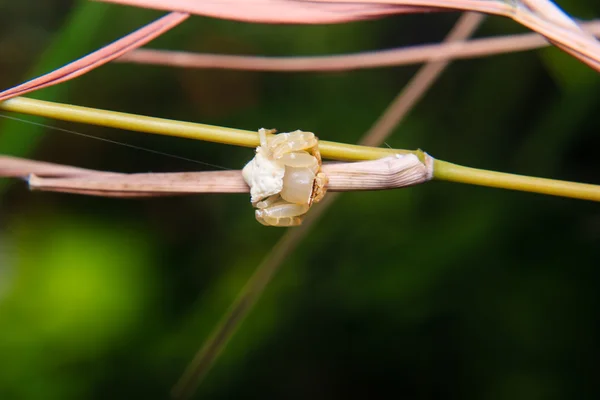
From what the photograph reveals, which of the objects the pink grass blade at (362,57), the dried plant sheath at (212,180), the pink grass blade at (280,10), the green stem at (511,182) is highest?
the pink grass blade at (362,57)

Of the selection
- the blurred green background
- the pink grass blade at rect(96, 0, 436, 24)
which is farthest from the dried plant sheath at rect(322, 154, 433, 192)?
the blurred green background

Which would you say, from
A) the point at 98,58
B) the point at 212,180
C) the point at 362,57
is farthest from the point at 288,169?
the point at 362,57

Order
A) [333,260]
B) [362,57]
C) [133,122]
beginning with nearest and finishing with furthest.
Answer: [133,122] → [362,57] → [333,260]

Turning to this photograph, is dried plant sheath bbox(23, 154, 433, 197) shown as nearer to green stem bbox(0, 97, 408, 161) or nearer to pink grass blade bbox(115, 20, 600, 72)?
green stem bbox(0, 97, 408, 161)

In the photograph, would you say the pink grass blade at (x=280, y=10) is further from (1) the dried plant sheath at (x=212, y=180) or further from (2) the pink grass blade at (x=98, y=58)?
(1) the dried plant sheath at (x=212, y=180)

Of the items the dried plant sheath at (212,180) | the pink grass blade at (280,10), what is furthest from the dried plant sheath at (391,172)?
the pink grass blade at (280,10)

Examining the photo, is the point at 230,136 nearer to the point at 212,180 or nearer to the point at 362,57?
the point at 212,180

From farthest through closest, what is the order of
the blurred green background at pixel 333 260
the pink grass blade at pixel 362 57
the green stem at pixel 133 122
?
the blurred green background at pixel 333 260, the pink grass blade at pixel 362 57, the green stem at pixel 133 122
